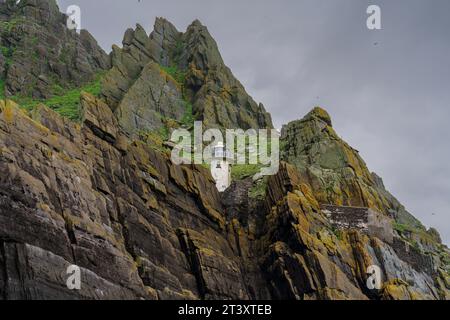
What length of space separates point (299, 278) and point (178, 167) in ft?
71.9

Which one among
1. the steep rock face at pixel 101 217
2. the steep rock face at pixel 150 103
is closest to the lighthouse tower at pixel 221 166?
the steep rock face at pixel 150 103

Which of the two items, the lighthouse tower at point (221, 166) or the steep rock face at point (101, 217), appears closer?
the steep rock face at point (101, 217)

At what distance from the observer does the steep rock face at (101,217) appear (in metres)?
52.3

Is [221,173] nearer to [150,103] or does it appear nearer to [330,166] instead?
[330,166]

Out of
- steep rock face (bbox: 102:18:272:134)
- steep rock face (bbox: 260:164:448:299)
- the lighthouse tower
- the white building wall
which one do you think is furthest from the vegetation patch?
steep rock face (bbox: 260:164:448:299)

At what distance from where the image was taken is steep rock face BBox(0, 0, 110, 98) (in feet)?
367

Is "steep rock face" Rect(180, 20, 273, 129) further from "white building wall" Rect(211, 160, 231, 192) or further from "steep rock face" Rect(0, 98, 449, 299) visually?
"steep rock face" Rect(0, 98, 449, 299)

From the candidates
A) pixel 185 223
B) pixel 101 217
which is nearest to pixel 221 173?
pixel 185 223

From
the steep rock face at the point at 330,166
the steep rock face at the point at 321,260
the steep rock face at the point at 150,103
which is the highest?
the steep rock face at the point at 150,103

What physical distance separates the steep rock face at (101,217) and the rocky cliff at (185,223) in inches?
4.9

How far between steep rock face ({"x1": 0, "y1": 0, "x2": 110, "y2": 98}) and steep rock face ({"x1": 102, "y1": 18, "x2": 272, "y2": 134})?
18.2ft

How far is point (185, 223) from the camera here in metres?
79.6

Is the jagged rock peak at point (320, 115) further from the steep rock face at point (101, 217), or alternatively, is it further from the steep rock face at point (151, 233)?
the steep rock face at point (101, 217)

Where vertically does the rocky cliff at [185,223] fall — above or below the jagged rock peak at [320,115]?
below
